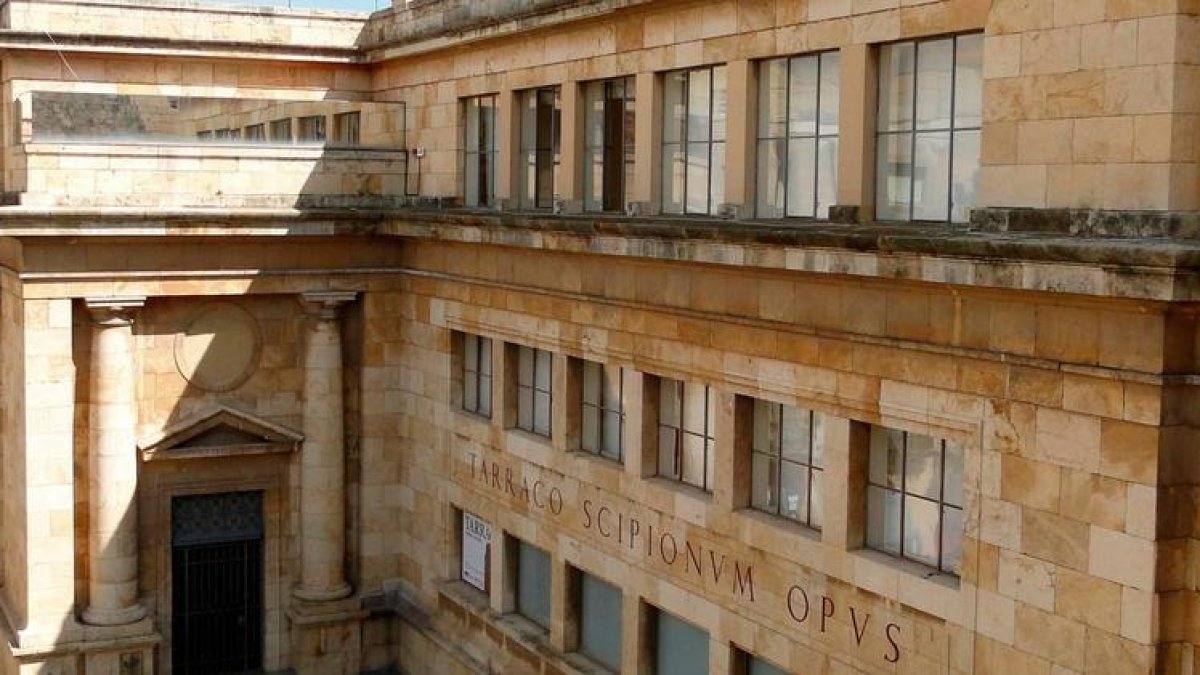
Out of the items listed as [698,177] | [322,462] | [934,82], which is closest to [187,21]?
[322,462]

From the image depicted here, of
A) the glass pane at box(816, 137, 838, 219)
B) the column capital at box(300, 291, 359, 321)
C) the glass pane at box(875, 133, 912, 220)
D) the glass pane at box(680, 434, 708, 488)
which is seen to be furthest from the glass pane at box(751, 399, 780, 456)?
the column capital at box(300, 291, 359, 321)

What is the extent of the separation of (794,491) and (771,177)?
136 inches

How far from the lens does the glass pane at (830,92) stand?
16906mm

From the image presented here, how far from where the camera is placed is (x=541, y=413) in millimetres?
23234

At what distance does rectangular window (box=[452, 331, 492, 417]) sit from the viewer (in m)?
24.8

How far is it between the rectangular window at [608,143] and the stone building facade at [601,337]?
0.25ft

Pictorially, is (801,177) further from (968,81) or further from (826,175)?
(968,81)

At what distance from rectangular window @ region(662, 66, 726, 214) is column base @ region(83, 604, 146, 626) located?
36.9 ft

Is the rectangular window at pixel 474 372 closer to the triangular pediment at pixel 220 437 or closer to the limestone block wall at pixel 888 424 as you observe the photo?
the limestone block wall at pixel 888 424

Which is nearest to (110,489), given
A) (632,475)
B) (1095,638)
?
(632,475)

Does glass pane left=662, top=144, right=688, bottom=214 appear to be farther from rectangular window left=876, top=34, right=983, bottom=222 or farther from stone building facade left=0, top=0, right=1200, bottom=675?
rectangular window left=876, top=34, right=983, bottom=222

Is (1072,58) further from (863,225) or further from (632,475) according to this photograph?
(632,475)

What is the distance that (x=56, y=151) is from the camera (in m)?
24.7

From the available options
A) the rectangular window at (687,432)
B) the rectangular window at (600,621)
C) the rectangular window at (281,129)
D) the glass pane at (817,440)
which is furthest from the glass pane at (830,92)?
the rectangular window at (281,129)
